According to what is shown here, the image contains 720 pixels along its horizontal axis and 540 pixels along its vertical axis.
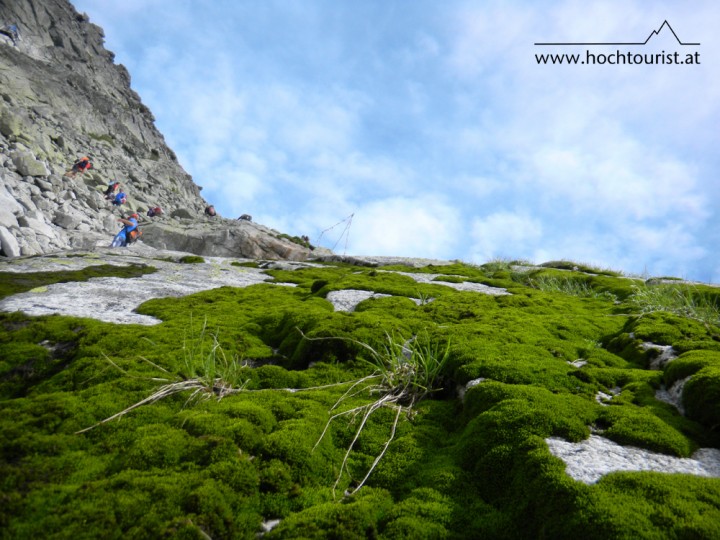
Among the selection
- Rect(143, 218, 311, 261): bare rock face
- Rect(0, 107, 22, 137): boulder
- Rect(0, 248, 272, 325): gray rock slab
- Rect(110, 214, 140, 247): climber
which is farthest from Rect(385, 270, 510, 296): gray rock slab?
Rect(0, 107, 22, 137): boulder

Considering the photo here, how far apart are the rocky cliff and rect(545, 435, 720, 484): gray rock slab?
2282 centimetres

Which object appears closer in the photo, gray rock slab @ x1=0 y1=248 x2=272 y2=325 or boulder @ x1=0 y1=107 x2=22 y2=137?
gray rock slab @ x1=0 y1=248 x2=272 y2=325

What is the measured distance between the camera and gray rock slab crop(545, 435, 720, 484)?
3.46 metres

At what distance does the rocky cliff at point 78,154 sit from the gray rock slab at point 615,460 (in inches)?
899

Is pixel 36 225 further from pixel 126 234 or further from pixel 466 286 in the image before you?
pixel 466 286

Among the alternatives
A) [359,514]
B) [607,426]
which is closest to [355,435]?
[359,514]

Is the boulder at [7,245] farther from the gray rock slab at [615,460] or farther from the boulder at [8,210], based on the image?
the gray rock slab at [615,460]

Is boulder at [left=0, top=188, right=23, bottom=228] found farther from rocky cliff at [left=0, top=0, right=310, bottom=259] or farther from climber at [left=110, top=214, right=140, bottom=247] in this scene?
climber at [left=110, top=214, right=140, bottom=247]

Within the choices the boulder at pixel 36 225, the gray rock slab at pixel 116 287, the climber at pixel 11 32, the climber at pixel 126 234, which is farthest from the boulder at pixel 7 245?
the climber at pixel 11 32

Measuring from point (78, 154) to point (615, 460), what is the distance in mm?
73407

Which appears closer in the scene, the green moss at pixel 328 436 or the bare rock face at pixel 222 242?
the green moss at pixel 328 436

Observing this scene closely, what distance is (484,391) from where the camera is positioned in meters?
4.80

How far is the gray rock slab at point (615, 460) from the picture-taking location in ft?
11.3

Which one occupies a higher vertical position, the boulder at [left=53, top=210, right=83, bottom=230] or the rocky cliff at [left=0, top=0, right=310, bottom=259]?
the rocky cliff at [left=0, top=0, right=310, bottom=259]
